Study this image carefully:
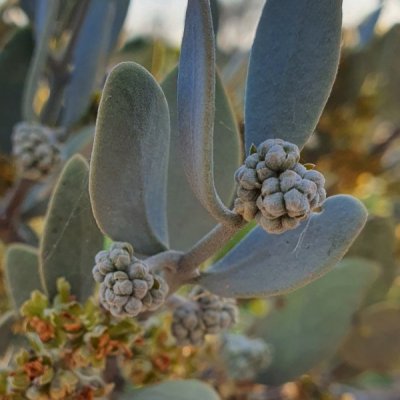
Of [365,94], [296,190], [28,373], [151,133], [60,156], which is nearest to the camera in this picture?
[296,190]

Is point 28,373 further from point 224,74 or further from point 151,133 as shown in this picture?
point 224,74

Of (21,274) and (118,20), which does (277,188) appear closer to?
(21,274)

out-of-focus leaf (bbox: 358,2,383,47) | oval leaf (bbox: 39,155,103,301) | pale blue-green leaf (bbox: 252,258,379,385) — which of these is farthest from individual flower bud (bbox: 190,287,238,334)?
out-of-focus leaf (bbox: 358,2,383,47)

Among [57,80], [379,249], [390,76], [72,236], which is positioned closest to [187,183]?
[72,236]

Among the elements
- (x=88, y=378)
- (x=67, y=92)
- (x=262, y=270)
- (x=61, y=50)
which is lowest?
(x=88, y=378)

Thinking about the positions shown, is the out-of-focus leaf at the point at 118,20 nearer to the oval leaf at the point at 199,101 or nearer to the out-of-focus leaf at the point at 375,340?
the oval leaf at the point at 199,101

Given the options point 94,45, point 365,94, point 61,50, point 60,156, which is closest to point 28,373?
point 60,156

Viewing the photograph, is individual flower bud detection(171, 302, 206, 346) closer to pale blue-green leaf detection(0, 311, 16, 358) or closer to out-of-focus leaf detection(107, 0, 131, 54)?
pale blue-green leaf detection(0, 311, 16, 358)
